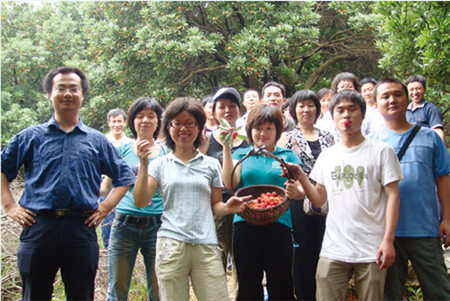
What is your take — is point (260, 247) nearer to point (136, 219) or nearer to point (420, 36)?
point (136, 219)

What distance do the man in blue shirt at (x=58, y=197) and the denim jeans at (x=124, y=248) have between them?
0.41 metres

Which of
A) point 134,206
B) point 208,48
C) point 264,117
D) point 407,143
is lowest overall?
point 134,206

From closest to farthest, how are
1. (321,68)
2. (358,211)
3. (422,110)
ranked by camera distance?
(358,211), (422,110), (321,68)

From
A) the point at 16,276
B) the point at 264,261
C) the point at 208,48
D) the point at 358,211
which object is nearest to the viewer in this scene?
the point at 358,211

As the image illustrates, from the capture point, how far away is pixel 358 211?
7.91 feet

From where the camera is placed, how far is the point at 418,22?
343 cm

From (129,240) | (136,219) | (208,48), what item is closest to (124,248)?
(129,240)

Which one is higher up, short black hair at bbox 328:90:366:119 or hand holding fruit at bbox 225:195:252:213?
short black hair at bbox 328:90:366:119

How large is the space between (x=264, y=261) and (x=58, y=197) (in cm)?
150

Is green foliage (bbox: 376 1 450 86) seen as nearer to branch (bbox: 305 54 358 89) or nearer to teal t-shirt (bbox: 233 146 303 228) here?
teal t-shirt (bbox: 233 146 303 228)

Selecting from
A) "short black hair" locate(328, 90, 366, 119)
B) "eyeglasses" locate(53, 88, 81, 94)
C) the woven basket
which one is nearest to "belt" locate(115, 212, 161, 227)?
the woven basket

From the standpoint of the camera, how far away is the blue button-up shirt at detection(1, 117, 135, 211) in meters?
2.35

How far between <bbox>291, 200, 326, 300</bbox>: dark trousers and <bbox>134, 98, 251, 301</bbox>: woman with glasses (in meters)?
0.80

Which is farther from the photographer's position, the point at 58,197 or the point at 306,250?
the point at 306,250
